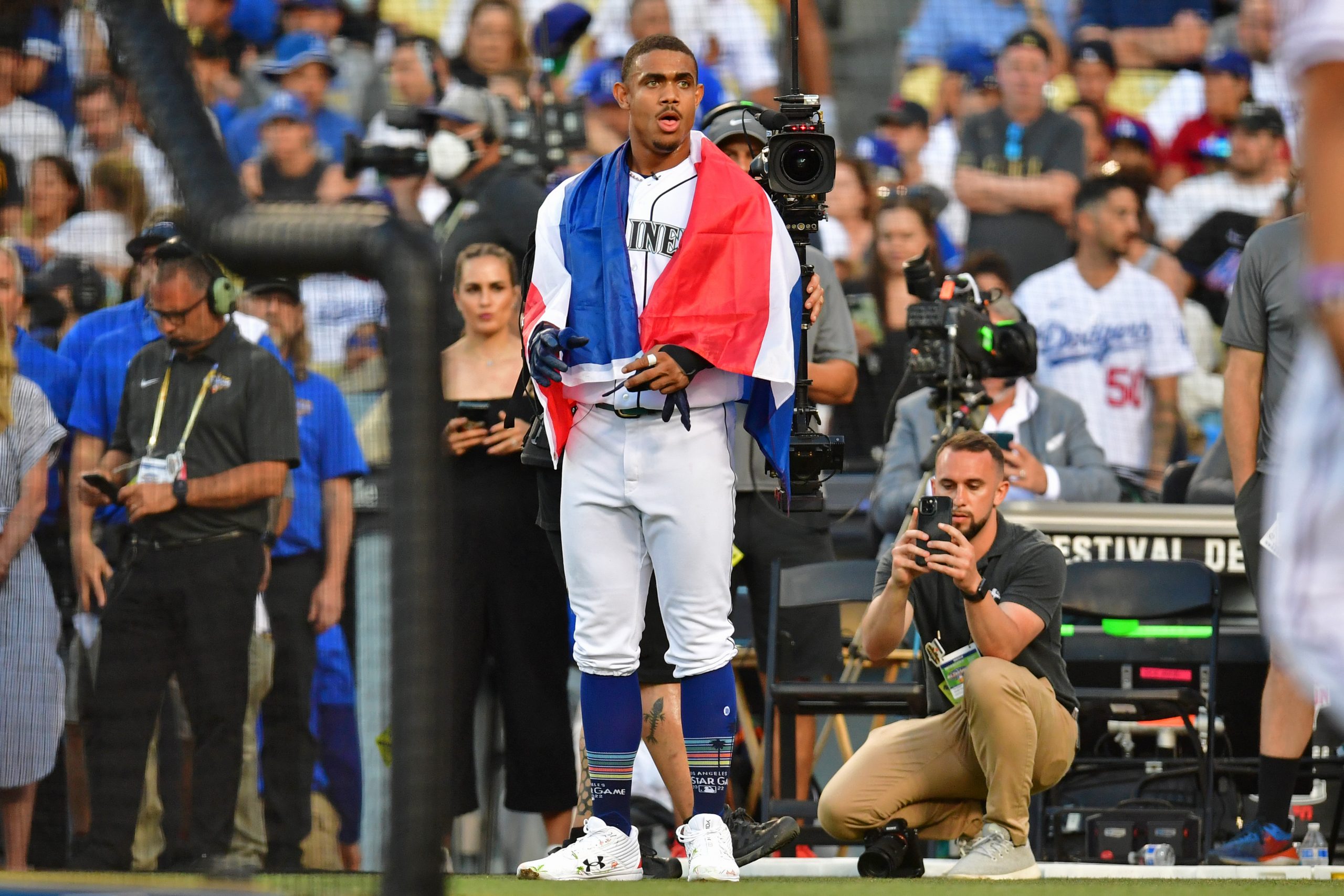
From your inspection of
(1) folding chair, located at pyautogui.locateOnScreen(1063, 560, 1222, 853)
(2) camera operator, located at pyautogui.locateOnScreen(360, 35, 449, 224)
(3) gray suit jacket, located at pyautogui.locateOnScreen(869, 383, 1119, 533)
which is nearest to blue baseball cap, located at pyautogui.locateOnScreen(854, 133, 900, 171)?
(2) camera operator, located at pyautogui.locateOnScreen(360, 35, 449, 224)

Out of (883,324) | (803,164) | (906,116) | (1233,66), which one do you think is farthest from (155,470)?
(1233,66)

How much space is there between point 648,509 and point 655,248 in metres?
0.67

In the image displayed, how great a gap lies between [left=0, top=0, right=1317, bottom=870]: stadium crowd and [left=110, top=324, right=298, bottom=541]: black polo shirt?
1 centimetres

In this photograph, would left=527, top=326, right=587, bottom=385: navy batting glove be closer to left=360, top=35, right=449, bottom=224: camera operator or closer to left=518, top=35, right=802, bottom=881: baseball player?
left=518, top=35, right=802, bottom=881: baseball player

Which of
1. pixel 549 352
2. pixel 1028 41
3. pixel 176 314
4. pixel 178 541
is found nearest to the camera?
pixel 176 314

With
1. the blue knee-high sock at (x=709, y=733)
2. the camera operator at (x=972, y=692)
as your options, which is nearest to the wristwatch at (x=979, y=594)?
the camera operator at (x=972, y=692)

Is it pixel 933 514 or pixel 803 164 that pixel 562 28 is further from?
pixel 933 514

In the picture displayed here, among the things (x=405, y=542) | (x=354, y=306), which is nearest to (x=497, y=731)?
(x=354, y=306)

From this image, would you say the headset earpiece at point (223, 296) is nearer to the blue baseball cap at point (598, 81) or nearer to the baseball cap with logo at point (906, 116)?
the blue baseball cap at point (598, 81)

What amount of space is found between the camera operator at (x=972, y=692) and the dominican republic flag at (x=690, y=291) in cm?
73

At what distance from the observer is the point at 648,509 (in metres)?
4.48

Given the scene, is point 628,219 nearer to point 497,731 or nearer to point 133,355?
point 133,355

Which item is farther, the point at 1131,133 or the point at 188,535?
the point at 1131,133

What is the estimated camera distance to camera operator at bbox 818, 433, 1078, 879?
495 cm
